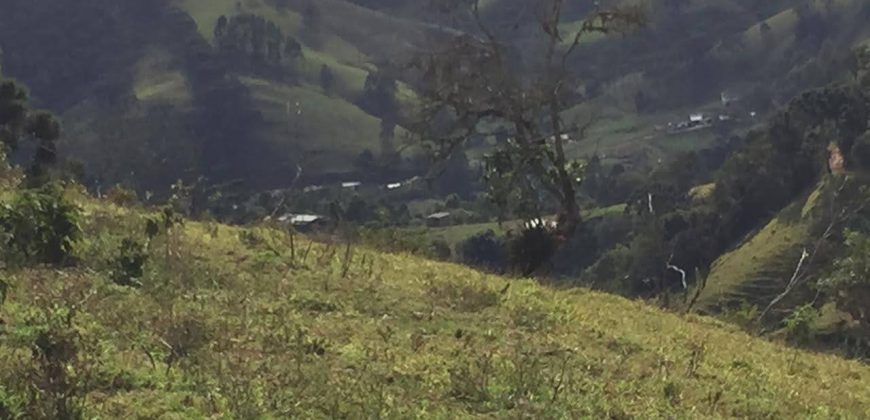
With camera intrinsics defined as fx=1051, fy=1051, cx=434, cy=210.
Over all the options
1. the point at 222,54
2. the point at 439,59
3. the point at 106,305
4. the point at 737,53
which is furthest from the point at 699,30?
the point at 106,305

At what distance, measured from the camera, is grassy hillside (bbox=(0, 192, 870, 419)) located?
6633 millimetres

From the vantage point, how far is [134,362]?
7.03 m

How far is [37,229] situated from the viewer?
30.8 feet

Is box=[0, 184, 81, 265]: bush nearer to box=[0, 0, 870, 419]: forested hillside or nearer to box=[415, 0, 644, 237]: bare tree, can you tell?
box=[0, 0, 870, 419]: forested hillside

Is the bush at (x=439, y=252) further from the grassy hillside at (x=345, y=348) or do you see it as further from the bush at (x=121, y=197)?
the bush at (x=121, y=197)

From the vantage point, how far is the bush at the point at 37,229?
934 cm

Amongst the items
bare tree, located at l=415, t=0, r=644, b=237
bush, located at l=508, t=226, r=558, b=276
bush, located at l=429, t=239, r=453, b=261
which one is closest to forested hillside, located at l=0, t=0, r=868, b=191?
bush, located at l=429, t=239, r=453, b=261

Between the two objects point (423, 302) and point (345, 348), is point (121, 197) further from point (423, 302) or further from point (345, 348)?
point (345, 348)

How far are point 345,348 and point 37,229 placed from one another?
323 cm

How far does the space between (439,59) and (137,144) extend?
8676 centimetres

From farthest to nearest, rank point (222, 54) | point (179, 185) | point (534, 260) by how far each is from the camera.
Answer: point (222, 54), point (534, 260), point (179, 185)

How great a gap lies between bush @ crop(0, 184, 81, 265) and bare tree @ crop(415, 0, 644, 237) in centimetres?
1023

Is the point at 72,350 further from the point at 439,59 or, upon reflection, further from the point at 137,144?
the point at 137,144

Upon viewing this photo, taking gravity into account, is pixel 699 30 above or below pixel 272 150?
above
